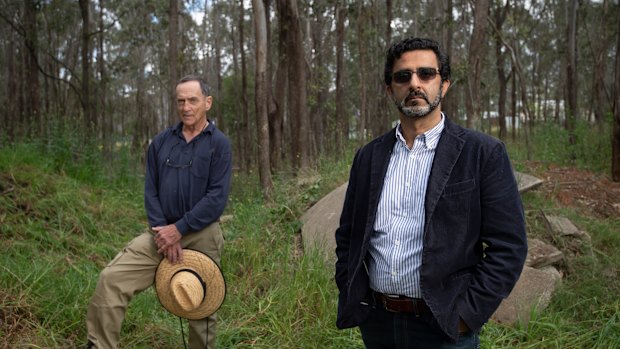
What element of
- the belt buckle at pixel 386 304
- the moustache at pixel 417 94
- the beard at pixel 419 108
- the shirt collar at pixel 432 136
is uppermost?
the moustache at pixel 417 94

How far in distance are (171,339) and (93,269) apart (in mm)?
1913

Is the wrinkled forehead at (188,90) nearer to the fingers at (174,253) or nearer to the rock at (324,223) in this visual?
the fingers at (174,253)

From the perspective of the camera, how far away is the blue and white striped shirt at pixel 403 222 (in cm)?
204

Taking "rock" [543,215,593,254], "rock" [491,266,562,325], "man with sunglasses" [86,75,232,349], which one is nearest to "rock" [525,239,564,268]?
"rock" [491,266,562,325]

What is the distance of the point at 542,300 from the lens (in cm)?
479

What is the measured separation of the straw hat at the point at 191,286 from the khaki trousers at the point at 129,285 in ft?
0.38

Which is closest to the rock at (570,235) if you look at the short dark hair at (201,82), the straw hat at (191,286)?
the straw hat at (191,286)

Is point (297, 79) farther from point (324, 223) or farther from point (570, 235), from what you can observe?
point (570, 235)

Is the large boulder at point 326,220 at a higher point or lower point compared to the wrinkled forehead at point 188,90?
lower

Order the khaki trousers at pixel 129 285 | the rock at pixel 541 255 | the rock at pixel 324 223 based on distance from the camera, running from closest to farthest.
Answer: the khaki trousers at pixel 129 285, the rock at pixel 541 255, the rock at pixel 324 223

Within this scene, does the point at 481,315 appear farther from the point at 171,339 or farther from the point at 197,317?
the point at 171,339

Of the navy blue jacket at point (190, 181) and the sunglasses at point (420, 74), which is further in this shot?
the navy blue jacket at point (190, 181)

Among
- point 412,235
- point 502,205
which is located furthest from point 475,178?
point 412,235

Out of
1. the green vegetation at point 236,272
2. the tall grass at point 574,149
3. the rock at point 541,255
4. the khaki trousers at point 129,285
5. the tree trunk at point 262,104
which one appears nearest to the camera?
the khaki trousers at point 129,285
